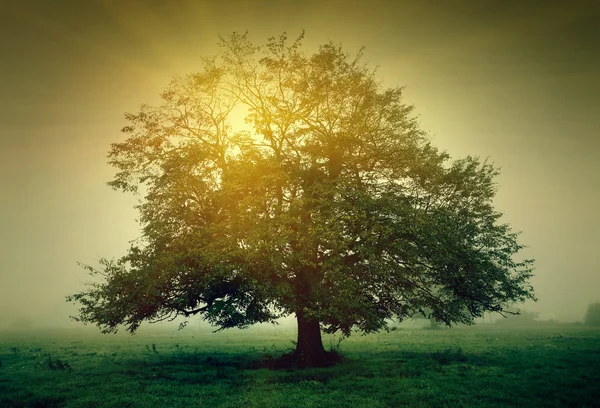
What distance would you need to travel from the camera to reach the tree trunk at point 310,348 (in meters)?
21.6

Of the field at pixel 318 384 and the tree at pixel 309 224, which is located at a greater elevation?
the tree at pixel 309 224

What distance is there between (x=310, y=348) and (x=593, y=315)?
117 meters

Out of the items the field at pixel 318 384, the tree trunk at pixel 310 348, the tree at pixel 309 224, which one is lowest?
the field at pixel 318 384

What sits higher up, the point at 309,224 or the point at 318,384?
the point at 309,224

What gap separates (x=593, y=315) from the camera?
321 ft

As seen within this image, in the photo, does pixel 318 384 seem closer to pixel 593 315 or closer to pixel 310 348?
pixel 310 348

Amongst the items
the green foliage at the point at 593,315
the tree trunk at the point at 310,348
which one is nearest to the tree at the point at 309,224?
the tree trunk at the point at 310,348

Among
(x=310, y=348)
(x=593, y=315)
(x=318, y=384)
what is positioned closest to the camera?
(x=318, y=384)

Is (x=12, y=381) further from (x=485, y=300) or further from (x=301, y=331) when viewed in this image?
(x=485, y=300)

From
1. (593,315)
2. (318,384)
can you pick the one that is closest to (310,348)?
(318,384)

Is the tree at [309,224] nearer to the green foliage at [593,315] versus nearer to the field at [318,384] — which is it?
the field at [318,384]

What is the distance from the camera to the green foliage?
94.3 m

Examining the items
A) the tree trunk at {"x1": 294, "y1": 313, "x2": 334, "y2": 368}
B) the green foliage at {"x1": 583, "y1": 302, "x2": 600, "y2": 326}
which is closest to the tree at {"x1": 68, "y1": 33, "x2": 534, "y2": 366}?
the tree trunk at {"x1": 294, "y1": 313, "x2": 334, "y2": 368}

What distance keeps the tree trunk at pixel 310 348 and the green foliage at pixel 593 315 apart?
10915 cm
